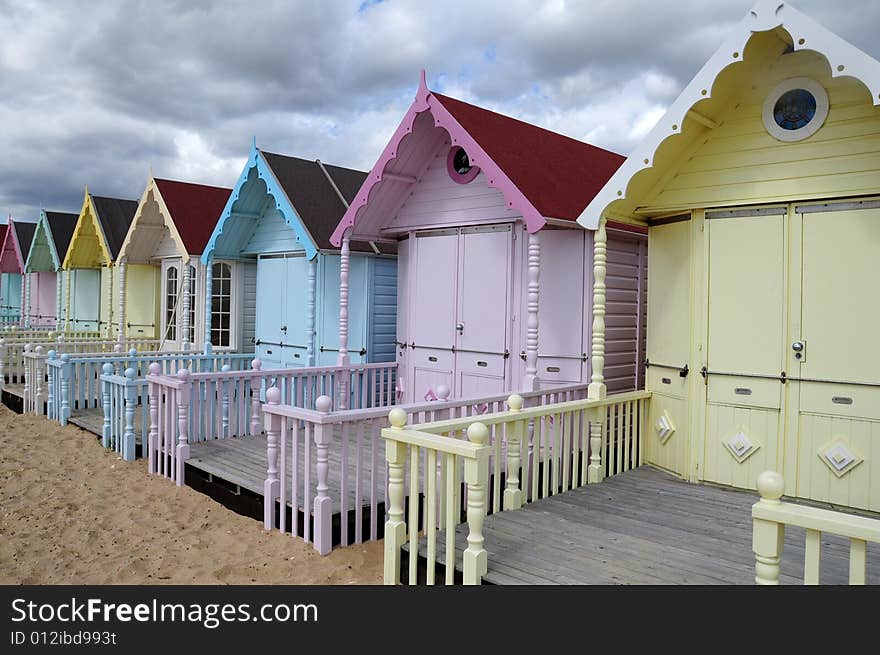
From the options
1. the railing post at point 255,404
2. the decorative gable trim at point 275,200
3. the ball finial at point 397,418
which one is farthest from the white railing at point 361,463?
the decorative gable trim at point 275,200

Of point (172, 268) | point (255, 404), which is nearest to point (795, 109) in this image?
point (255, 404)

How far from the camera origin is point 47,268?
21.8 meters

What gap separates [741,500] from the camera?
6066 mm

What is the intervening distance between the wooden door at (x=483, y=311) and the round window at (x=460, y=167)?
679 mm

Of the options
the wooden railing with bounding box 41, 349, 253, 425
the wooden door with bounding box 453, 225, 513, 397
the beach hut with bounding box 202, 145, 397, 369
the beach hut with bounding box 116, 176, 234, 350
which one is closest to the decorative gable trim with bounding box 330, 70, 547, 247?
the wooden door with bounding box 453, 225, 513, 397

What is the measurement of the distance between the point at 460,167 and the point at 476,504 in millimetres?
5831

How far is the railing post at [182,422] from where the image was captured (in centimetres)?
766

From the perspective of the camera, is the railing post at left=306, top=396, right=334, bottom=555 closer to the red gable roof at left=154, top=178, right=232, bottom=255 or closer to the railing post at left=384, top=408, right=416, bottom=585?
the railing post at left=384, top=408, right=416, bottom=585

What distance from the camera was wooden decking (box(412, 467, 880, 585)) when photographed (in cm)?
429

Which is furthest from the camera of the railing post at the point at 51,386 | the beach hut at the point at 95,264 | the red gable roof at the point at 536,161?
the beach hut at the point at 95,264

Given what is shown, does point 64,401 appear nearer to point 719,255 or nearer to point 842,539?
point 719,255

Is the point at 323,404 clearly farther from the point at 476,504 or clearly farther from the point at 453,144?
the point at 453,144

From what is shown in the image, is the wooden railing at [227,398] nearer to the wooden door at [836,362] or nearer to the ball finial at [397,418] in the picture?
the ball finial at [397,418]

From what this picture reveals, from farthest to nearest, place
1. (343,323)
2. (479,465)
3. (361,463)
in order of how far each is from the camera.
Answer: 1. (343,323)
2. (361,463)
3. (479,465)
